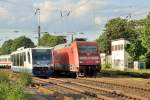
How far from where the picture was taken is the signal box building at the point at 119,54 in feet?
303

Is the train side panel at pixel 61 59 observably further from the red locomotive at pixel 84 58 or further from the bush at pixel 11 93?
the bush at pixel 11 93

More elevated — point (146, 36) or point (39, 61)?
point (146, 36)

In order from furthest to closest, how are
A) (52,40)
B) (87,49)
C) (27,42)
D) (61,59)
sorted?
(27,42), (52,40), (61,59), (87,49)

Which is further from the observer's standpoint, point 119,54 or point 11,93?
point 119,54

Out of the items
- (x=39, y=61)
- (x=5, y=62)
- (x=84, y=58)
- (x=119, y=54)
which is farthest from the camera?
(x=119, y=54)

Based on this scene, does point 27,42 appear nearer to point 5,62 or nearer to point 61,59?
point 5,62

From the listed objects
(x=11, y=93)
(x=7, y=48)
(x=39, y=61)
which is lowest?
(x=11, y=93)

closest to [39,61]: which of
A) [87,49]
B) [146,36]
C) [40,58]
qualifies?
[40,58]

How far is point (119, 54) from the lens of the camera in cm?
9556

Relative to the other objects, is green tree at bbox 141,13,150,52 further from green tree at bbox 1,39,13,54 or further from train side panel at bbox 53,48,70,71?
green tree at bbox 1,39,13,54

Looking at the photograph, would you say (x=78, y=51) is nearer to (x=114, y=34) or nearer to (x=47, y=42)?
(x=114, y=34)

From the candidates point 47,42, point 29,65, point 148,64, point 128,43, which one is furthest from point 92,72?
point 47,42

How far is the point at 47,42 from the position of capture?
146 m

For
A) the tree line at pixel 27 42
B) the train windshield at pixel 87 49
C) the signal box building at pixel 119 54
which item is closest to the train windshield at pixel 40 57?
the train windshield at pixel 87 49
